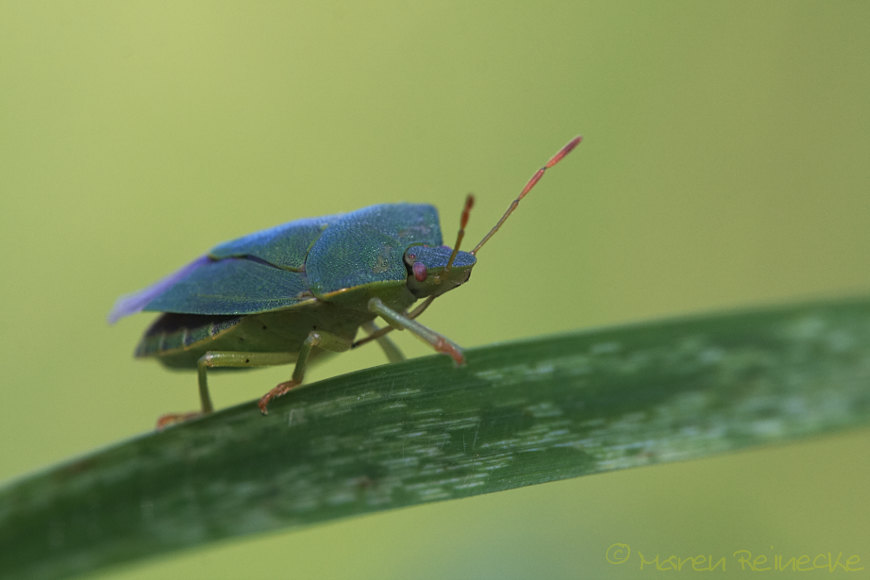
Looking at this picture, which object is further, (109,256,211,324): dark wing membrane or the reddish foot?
(109,256,211,324): dark wing membrane

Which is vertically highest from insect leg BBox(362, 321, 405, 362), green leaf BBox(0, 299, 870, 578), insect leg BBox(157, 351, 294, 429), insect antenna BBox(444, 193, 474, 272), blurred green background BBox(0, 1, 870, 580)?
blurred green background BBox(0, 1, 870, 580)

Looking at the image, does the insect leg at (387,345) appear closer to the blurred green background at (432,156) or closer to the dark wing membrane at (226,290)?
the dark wing membrane at (226,290)

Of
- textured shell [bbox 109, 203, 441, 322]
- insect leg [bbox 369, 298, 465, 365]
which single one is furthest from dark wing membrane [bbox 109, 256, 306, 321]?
insect leg [bbox 369, 298, 465, 365]

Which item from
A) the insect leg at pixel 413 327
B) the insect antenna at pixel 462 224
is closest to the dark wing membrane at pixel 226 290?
the insect leg at pixel 413 327

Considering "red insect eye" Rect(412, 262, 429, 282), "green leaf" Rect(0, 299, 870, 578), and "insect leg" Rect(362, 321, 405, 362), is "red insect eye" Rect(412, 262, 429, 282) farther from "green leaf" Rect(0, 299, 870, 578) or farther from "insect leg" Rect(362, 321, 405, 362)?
"green leaf" Rect(0, 299, 870, 578)

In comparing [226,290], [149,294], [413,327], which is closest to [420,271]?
[413,327]

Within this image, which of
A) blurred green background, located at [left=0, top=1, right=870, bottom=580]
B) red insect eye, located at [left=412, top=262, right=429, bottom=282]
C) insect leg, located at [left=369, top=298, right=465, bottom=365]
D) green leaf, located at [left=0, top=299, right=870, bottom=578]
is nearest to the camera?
green leaf, located at [left=0, top=299, right=870, bottom=578]

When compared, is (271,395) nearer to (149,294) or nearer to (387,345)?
(387,345)
